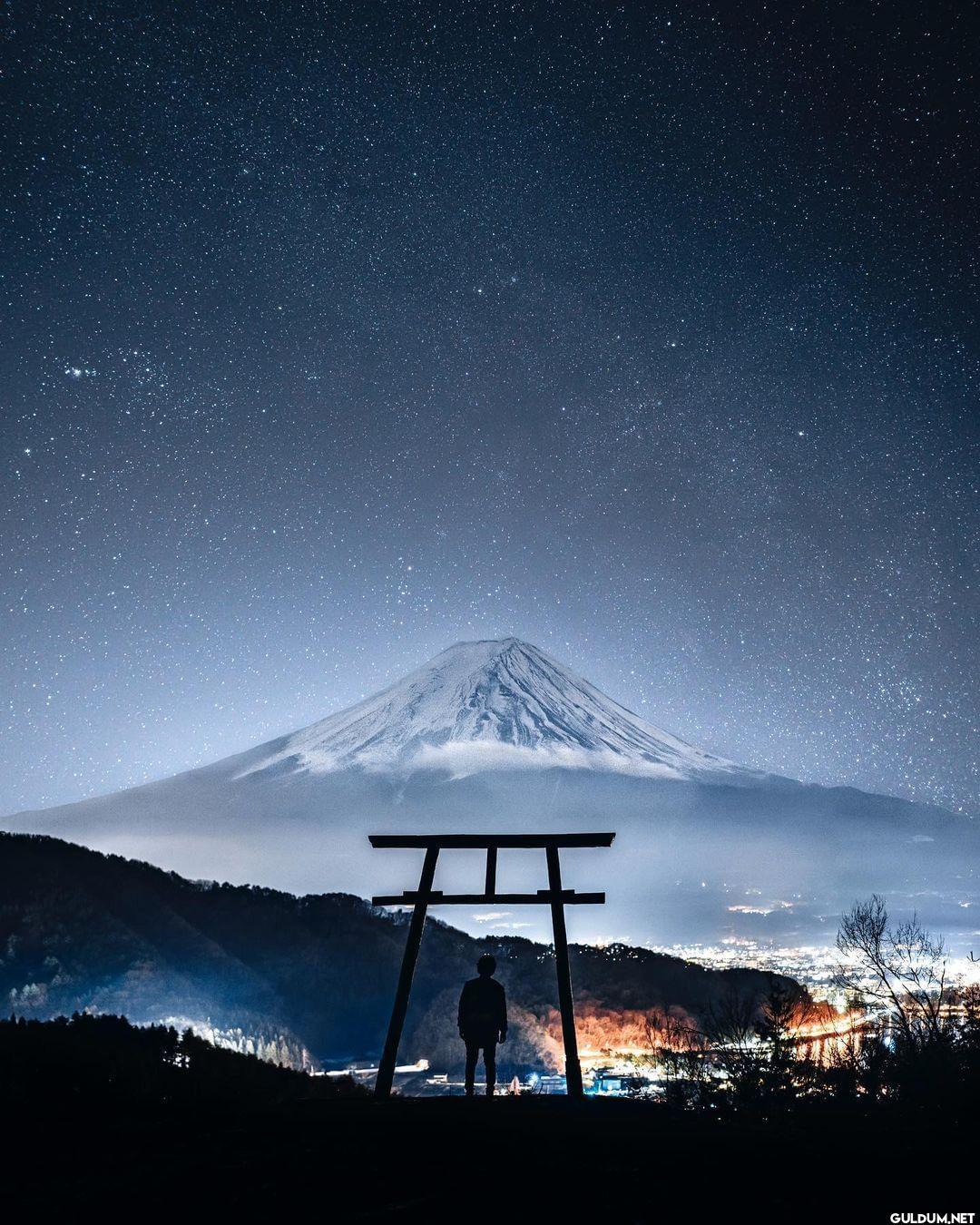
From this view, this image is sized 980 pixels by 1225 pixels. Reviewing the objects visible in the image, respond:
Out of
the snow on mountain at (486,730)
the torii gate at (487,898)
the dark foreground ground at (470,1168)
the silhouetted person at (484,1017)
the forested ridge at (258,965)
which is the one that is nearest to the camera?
the dark foreground ground at (470,1168)

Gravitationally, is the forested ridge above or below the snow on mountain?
Answer: below

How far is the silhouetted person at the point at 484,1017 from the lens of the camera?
31.0 feet

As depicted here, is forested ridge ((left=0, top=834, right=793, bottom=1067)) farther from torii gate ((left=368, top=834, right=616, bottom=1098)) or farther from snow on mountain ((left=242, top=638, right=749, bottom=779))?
snow on mountain ((left=242, top=638, right=749, bottom=779))

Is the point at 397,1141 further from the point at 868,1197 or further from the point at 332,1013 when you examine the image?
the point at 332,1013

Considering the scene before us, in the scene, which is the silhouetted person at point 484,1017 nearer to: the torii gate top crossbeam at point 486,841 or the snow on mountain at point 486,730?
the torii gate top crossbeam at point 486,841

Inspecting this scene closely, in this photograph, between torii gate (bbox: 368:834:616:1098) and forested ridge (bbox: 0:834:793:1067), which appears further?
forested ridge (bbox: 0:834:793:1067)

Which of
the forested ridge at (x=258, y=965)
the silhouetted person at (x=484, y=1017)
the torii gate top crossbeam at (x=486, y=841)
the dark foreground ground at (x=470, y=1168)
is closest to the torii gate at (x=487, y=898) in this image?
the torii gate top crossbeam at (x=486, y=841)

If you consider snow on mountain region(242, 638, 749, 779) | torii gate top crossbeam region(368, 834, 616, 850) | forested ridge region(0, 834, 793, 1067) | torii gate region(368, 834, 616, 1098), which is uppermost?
snow on mountain region(242, 638, 749, 779)

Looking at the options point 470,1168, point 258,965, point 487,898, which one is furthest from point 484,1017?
point 258,965

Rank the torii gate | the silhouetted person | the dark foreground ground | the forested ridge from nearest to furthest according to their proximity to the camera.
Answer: the dark foreground ground < the silhouetted person < the torii gate < the forested ridge

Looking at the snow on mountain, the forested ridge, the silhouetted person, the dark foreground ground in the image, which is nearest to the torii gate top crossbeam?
the silhouetted person

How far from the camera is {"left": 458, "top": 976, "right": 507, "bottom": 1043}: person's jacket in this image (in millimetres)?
9453

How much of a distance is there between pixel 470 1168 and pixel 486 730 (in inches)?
5894

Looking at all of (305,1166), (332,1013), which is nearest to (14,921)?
(332,1013)
